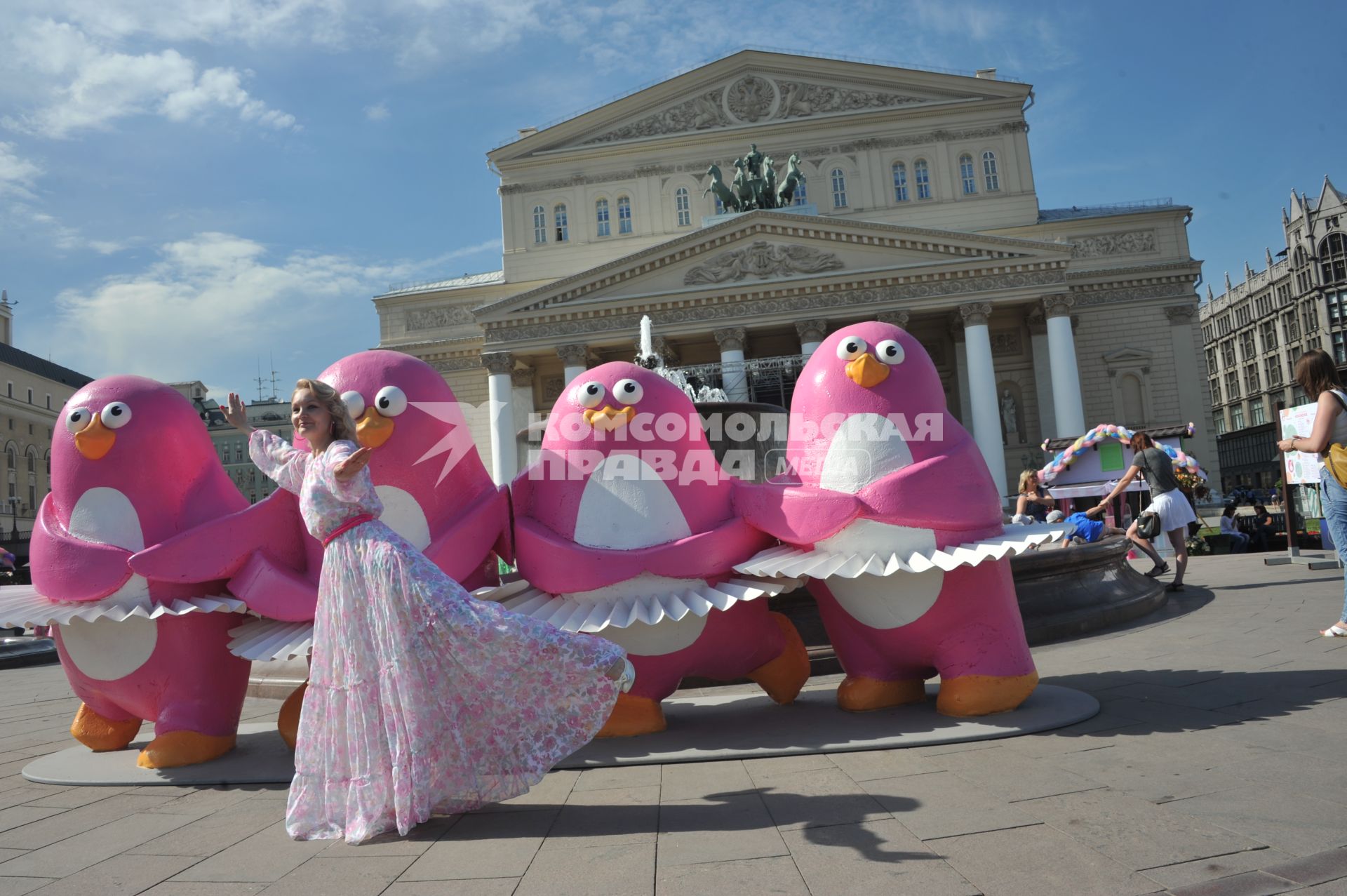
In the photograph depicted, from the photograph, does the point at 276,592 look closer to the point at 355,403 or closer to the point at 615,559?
the point at 355,403

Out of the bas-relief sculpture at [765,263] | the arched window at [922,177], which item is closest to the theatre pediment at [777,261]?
the bas-relief sculpture at [765,263]

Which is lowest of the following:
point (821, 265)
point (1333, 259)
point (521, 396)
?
point (521, 396)

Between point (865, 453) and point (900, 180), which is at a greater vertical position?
point (900, 180)

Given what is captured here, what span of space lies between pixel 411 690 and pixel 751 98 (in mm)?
36608

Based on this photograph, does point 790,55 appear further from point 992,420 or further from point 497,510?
point 497,510

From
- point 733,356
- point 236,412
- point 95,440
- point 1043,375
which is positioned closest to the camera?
point 236,412

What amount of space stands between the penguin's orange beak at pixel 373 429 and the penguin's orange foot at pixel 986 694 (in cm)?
288

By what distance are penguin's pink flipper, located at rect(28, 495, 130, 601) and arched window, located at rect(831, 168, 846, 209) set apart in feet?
111

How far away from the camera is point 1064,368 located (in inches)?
1141

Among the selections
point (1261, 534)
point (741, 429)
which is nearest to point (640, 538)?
point (741, 429)

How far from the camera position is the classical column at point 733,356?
27078mm

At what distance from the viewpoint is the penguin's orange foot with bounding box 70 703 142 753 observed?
4598 mm

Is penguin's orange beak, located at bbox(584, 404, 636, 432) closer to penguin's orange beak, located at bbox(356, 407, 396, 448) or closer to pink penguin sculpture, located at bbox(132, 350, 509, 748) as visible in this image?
pink penguin sculpture, located at bbox(132, 350, 509, 748)

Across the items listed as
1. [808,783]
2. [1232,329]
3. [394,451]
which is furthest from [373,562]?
[1232,329]
